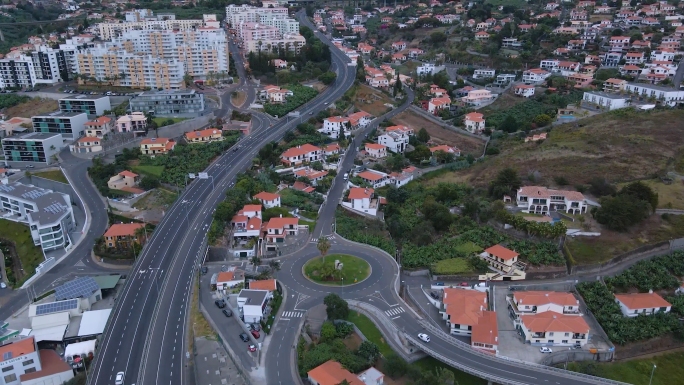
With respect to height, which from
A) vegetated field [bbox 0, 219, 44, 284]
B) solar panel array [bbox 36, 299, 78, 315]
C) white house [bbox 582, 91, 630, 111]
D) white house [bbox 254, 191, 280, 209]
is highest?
white house [bbox 582, 91, 630, 111]

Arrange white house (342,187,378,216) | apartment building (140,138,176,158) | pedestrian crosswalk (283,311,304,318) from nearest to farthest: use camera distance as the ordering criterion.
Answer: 1. pedestrian crosswalk (283,311,304,318)
2. white house (342,187,378,216)
3. apartment building (140,138,176,158)

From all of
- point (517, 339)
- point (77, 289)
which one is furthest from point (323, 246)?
point (77, 289)

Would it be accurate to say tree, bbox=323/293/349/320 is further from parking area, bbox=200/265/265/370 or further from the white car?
the white car

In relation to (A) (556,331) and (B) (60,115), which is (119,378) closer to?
(A) (556,331)

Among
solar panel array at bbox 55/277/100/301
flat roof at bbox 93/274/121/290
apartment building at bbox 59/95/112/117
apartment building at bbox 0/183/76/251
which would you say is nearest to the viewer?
solar panel array at bbox 55/277/100/301

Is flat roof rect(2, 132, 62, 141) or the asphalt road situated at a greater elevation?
flat roof rect(2, 132, 62, 141)

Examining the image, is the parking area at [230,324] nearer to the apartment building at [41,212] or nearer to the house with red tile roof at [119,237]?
the house with red tile roof at [119,237]

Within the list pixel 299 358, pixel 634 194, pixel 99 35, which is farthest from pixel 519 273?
pixel 99 35

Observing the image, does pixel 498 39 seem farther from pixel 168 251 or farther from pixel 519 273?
pixel 168 251

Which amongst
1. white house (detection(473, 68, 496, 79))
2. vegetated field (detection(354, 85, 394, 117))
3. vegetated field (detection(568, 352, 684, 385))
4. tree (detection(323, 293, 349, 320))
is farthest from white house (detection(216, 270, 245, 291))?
white house (detection(473, 68, 496, 79))
